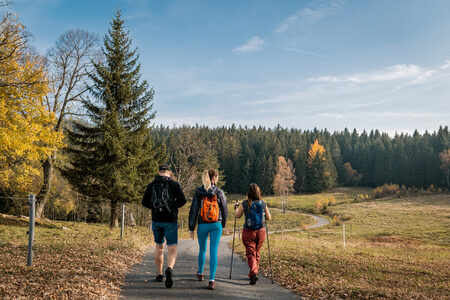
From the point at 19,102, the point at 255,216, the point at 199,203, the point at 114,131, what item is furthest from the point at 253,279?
the point at 114,131

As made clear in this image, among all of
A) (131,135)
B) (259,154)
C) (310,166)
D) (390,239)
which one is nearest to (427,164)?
(310,166)

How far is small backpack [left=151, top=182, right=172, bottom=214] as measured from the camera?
6.32 m

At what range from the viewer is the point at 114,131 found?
20.0 meters

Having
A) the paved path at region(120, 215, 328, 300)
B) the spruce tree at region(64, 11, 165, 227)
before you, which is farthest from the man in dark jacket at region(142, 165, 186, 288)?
the spruce tree at region(64, 11, 165, 227)

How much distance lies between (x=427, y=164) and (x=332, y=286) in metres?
101

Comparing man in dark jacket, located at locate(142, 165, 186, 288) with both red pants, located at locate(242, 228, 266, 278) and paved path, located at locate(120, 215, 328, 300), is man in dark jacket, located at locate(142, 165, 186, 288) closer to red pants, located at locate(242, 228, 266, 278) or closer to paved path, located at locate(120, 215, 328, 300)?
paved path, located at locate(120, 215, 328, 300)

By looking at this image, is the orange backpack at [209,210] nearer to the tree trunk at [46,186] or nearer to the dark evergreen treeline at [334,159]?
the tree trunk at [46,186]

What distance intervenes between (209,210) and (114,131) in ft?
50.4

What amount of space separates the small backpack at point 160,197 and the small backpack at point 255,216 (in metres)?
1.88

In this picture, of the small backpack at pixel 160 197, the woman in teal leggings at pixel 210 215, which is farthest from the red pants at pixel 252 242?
the small backpack at pixel 160 197

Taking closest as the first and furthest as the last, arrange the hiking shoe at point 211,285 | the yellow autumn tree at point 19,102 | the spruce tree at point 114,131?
the hiking shoe at point 211,285 → the yellow autumn tree at point 19,102 → the spruce tree at point 114,131

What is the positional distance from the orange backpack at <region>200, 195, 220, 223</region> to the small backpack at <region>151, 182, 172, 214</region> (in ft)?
2.17

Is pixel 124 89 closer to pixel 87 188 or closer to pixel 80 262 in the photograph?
pixel 87 188

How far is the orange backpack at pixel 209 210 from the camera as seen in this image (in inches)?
250
